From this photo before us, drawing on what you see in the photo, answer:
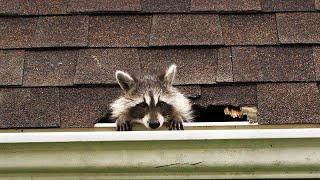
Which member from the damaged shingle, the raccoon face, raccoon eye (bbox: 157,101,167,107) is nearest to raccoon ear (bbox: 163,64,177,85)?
the damaged shingle

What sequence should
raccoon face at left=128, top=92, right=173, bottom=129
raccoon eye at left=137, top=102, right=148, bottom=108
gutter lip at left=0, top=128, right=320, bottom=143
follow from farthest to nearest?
raccoon eye at left=137, top=102, right=148, bottom=108 → raccoon face at left=128, top=92, right=173, bottom=129 → gutter lip at left=0, top=128, right=320, bottom=143

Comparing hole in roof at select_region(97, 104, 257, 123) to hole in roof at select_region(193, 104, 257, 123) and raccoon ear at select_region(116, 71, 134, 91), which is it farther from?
raccoon ear at select_region(116, 71, 134, 91)

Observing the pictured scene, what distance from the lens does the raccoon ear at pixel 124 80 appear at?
13.6 ft

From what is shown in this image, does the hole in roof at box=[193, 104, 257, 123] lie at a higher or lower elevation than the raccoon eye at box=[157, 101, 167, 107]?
lower

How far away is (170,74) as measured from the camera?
4.23 meters

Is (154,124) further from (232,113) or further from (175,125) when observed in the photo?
(232,113)

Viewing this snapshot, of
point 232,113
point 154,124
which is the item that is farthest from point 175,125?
point 232,113

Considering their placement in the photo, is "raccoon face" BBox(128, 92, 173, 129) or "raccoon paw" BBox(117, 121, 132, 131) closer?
"raccoon paw" BBox(117, 121, 132, 131)

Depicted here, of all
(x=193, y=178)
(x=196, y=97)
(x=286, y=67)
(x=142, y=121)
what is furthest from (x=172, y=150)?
(x=142, y=121)

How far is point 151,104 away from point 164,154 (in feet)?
4.86

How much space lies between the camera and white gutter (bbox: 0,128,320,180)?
11.6 ft

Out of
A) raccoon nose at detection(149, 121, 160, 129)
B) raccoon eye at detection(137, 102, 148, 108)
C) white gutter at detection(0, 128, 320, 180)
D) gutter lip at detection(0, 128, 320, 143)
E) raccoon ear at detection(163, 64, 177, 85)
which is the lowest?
white gutter at detection(0, 128, 320, 180)

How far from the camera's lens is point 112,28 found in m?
4.16

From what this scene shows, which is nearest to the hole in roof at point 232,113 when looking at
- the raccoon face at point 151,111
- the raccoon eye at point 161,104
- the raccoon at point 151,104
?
the raccoon at point 151,104
